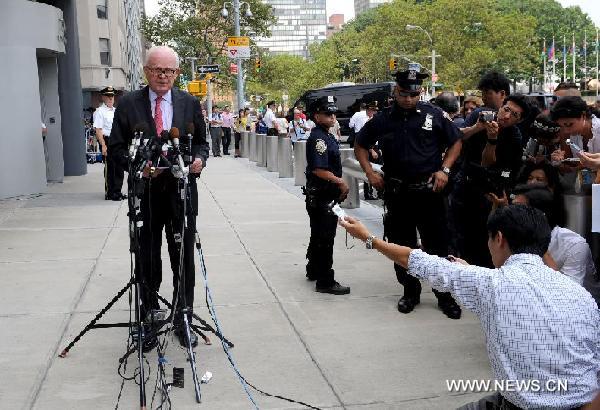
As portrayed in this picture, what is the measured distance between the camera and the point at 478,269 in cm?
300

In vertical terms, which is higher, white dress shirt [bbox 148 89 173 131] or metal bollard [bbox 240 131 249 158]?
white dress shirt [bbox 148 89 173 131]

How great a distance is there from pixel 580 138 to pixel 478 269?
2612 mm

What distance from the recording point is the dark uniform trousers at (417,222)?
6203 millimetres

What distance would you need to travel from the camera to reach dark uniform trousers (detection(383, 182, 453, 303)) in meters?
Answer: 6.20

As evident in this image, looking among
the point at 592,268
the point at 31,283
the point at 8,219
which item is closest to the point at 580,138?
the point at 592,268

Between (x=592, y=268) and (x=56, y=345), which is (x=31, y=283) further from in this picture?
(x=592, y=268)

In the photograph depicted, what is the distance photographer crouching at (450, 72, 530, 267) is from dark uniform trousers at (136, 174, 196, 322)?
245cm

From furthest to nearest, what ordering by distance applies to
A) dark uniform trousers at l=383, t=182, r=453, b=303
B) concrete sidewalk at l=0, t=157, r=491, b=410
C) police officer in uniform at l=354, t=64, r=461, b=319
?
dark uniform trousers at l=383, t=182, r=453, b=303 < police officer in uniform at l=354, t=64, r=461, b=319 < concrete sidewalk at l=0, t=157, r=491, b=410

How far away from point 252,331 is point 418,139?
203 cm

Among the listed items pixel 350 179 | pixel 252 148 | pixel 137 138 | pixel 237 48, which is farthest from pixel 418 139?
pixel 237 48

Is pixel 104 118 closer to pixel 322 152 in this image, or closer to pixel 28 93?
pixel 28 93

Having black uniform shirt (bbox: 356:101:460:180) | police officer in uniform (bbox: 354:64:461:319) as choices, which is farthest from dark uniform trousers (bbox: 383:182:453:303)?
black uniform shirt (bbox: 356:101:460:180)

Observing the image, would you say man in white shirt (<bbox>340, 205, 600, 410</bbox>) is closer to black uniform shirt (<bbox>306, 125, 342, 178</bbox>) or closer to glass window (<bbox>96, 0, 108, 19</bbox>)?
black uniform shirt (<bbox>306, 125, 342, 178</bbox>)

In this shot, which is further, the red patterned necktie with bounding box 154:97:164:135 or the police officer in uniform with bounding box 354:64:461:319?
the police officer in uniform with bounding box 354:64:461:319
